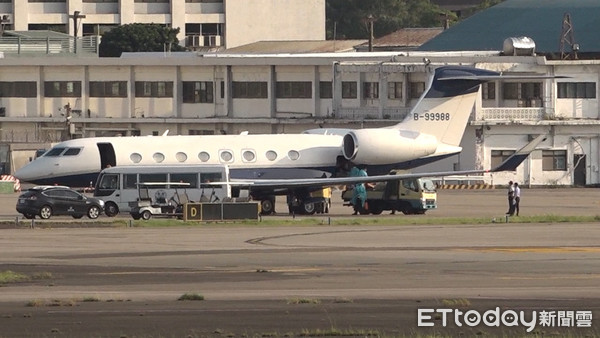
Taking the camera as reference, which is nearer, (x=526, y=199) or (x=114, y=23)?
(x=526, y=199)

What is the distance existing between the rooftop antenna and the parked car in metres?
42.9


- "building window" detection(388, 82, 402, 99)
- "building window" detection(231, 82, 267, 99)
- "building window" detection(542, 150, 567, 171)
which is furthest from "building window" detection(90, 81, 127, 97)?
"building window" detection(542, 150, 567, 171)

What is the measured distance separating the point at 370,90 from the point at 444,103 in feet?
71.4

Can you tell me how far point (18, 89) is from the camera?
8562cm

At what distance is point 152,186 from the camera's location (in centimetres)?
5069

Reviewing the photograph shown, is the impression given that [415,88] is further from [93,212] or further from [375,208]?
[93,212]

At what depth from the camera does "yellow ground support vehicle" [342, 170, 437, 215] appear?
5478 centimetres

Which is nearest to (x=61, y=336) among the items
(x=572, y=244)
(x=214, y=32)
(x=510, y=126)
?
(x=572, y=244)

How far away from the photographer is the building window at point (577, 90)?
78875mm

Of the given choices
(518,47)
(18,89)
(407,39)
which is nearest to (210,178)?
(518,47)

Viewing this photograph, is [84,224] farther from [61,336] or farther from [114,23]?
[114,23]

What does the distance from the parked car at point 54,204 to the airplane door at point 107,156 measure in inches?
138

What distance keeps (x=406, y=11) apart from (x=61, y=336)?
16057cm

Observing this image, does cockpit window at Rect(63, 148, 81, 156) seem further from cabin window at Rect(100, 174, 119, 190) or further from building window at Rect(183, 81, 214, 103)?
building window at Rect(183, 81, 214, 103)
